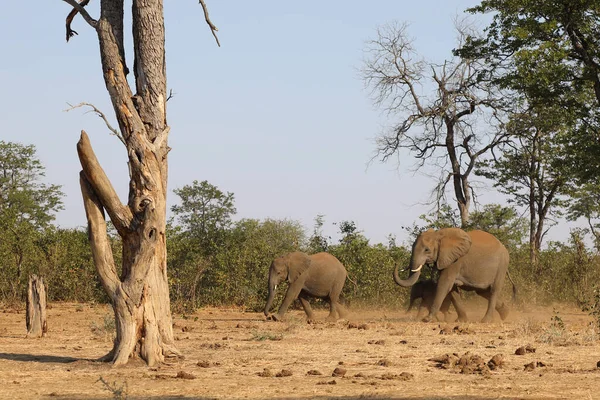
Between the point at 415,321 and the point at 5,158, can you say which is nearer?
the point at 415,321

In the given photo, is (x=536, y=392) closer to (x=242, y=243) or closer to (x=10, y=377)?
(x=10, y=377)

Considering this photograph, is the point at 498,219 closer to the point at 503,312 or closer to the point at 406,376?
the point at 503,312

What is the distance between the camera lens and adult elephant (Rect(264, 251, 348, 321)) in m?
20.7

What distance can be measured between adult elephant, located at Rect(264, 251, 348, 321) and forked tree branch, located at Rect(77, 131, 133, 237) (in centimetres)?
930

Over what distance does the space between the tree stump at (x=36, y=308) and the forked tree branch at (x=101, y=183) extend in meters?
4.67

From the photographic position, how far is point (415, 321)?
1920 cm

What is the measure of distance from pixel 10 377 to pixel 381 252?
16320 millimetres

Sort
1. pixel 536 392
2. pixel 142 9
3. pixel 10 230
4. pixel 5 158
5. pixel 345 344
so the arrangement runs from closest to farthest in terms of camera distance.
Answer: pixel 536 392 → pixel 142 9 → pixel 345 344 → pixel 10 230 → pixel 5 158

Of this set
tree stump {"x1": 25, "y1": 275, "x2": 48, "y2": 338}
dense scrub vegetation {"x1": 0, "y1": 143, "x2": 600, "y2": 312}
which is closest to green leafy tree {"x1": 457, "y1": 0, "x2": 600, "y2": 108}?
dense scrub vegetation {"x1": 0, "y1": 143, "x2": 600, "y2": 312}

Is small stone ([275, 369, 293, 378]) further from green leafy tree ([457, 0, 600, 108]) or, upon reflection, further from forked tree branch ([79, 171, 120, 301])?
green leafy tree ([457, 0, 600, 108])

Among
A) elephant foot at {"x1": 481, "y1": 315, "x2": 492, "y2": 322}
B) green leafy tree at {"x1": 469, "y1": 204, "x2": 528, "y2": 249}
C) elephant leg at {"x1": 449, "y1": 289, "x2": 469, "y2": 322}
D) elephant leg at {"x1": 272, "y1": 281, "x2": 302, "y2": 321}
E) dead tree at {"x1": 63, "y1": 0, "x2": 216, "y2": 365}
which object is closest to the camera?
dead tree at {"x1": 63, "y1": 0, "x2": 216, "y2": 365}

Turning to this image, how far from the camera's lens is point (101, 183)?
11.3 m

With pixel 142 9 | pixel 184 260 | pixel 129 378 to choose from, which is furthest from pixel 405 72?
pixel 129 378

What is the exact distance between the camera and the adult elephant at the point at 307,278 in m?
20.7
